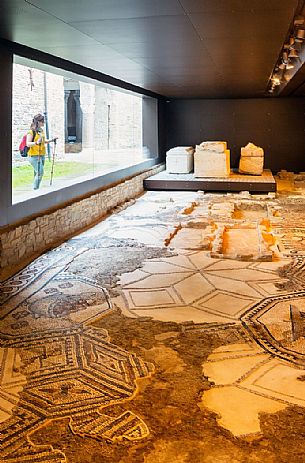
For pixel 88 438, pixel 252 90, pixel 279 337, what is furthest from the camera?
pixel 252 90

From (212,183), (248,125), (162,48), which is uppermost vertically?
(248,125)

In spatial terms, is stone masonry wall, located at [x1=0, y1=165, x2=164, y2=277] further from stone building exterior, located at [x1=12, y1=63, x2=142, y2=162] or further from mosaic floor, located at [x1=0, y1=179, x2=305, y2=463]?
stone building exterior, located at [x1=12, y1=63, x2=142, y2=162]

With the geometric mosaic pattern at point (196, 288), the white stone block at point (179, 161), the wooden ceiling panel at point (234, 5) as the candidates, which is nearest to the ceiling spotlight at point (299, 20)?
the wooden ceiling panel at point (234, 5)

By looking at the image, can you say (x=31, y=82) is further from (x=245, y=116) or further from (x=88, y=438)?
(x=245, y=116)

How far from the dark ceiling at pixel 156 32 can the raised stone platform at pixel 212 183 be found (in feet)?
13.6

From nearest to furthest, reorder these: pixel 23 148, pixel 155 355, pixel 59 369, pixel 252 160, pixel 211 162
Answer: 1. pixel 59 369
2. pixel 155 355
3. pixel 23 148
4. pixel 211 162
5. pixel 252 160

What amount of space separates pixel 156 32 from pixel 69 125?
4.76m

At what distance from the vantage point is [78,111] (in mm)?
11391

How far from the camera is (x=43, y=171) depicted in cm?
915

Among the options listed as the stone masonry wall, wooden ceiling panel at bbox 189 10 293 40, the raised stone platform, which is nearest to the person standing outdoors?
the stone masonry wall

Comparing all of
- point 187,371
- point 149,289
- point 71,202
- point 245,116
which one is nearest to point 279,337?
point 187,371

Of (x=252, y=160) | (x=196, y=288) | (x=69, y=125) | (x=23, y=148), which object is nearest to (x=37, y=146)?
(x=23, y=148)

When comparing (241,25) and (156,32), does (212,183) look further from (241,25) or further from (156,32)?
(241,25)

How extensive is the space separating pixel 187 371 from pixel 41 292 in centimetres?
247
